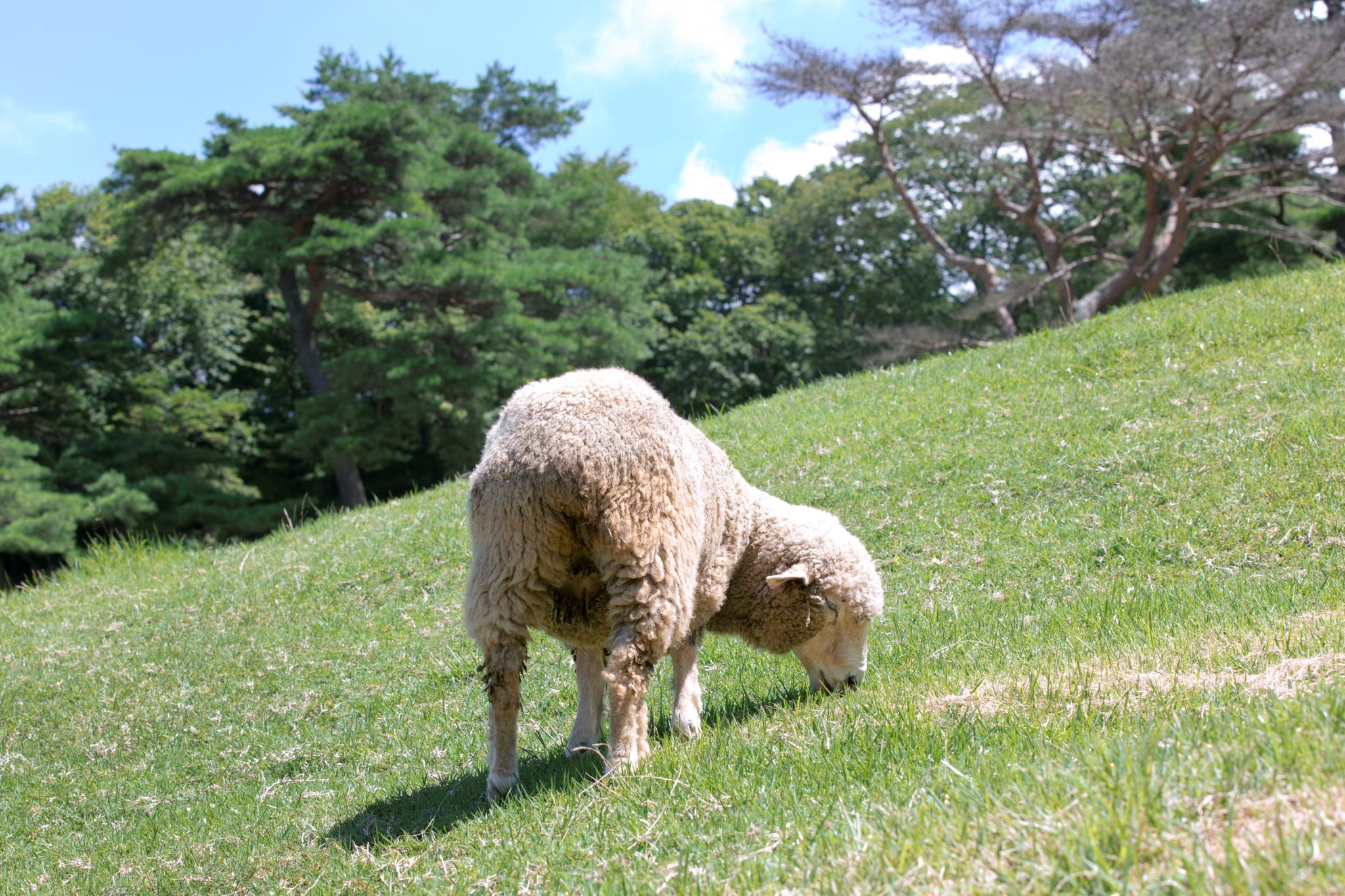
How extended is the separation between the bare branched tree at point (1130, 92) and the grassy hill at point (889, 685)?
9495 mm

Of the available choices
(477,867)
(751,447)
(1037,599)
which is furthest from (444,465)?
(477,867)

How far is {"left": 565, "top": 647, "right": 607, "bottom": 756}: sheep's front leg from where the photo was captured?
4.82 m

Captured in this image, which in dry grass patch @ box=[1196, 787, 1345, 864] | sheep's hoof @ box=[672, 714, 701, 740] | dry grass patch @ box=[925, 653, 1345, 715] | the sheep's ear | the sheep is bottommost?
sheep's hoof @ box=[672, 714, 701, 740]

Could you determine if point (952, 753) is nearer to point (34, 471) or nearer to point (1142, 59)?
point (1142, 59)

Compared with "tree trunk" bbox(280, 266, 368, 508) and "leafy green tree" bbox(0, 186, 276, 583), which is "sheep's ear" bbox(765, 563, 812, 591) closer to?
"leafy green tree" bbox(0, 186, 276, 583)

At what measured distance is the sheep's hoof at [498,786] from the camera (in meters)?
4.07

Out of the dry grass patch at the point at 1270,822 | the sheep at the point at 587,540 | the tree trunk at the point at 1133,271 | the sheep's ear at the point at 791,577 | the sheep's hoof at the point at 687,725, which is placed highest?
the tree trunk at the point at 1133,271

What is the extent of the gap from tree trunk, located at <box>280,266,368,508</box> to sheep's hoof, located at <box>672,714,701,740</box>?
801 inches

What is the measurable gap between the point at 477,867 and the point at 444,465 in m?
24.0

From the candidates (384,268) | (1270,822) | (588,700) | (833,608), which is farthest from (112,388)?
(1270,822)

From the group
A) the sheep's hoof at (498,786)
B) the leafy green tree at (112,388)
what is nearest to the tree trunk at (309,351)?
the leafy green tree at (112,388)

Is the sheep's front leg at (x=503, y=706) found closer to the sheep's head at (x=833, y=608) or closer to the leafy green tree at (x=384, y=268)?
the sheep's head at (x=833, y=608)

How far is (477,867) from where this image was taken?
133 inches

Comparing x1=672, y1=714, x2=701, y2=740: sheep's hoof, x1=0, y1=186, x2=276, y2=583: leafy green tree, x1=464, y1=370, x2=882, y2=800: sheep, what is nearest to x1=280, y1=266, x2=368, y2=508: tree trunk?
x1=0, y1=186, x2=276, y2=583: leafy green tree
